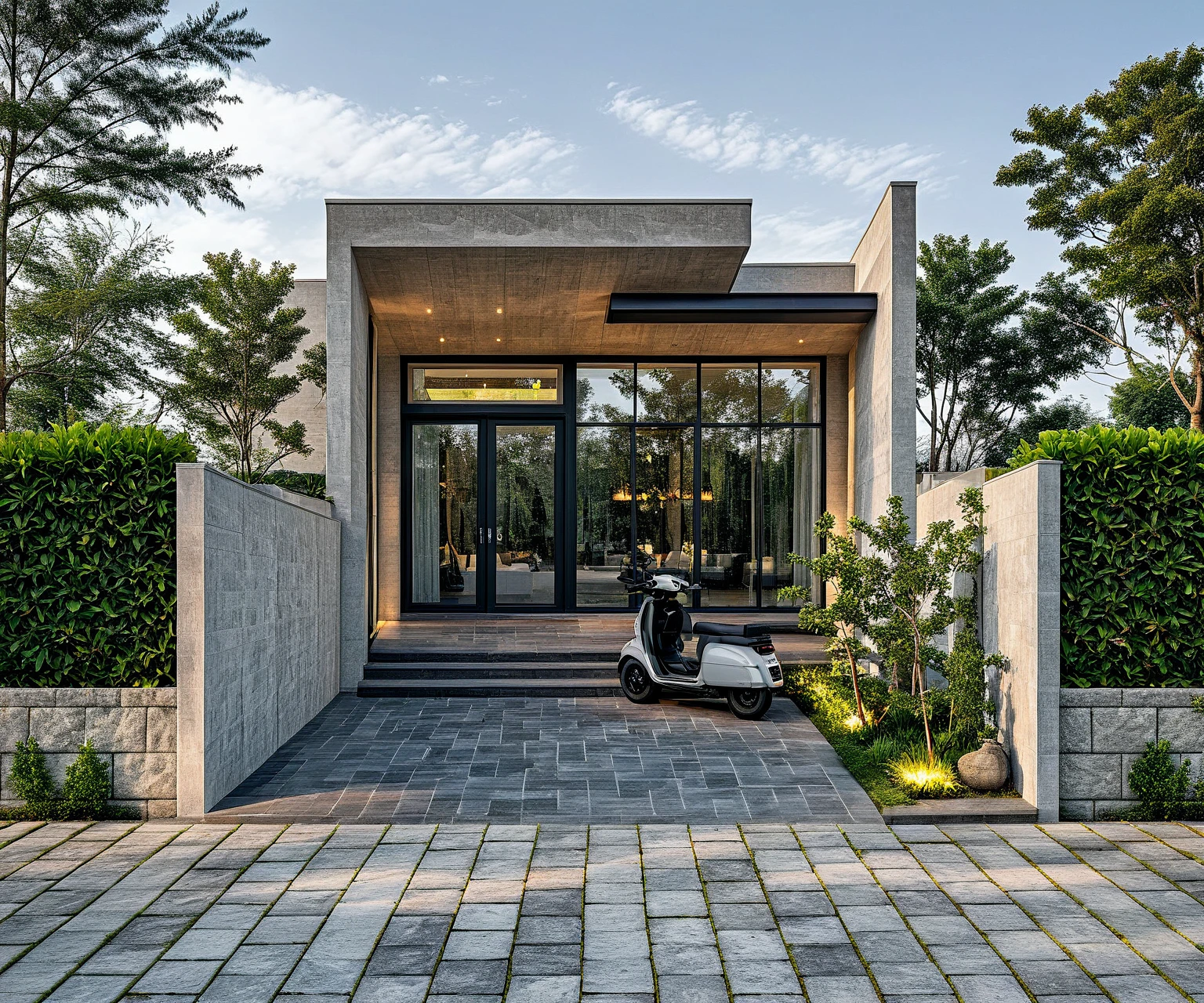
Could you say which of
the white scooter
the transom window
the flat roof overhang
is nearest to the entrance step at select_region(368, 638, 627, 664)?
the white scooter

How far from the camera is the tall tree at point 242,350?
14.9 m

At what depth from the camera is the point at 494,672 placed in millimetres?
8781

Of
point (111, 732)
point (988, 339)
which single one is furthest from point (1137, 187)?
point (111, 732)

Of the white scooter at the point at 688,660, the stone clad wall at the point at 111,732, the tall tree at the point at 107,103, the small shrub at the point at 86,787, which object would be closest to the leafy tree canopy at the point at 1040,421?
A: the white scooter at the point at 688,660

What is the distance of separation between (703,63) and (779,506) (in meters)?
5.64

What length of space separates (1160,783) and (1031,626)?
107 centimetres

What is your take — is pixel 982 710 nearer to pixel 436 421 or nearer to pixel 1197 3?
pixel 436 421

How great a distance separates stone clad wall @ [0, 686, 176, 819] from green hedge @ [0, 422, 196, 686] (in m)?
0.10

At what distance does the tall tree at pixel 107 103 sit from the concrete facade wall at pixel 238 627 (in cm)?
457

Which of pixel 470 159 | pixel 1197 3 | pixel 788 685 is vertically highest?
pixel 1197 3

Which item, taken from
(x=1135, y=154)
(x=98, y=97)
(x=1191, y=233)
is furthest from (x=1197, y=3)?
(x=98, y=97)

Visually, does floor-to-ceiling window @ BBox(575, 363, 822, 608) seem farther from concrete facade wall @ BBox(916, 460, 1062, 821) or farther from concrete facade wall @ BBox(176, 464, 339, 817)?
concrete facade wall @ BBox(916, 460, 1062, 821)

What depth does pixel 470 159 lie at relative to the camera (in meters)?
10.5

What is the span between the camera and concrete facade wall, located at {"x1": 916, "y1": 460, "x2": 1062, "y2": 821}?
195 inches
